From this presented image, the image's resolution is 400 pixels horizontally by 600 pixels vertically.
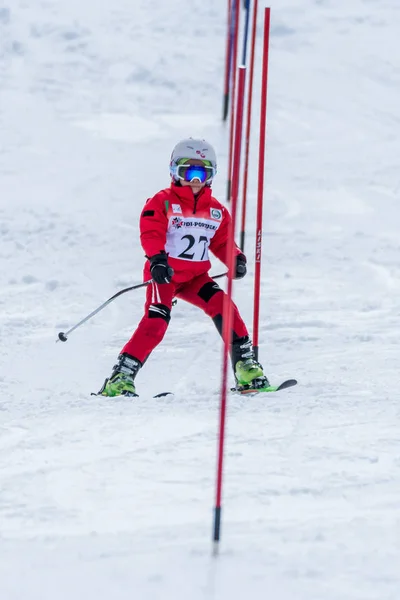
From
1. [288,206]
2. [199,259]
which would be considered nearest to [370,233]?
[288,206]

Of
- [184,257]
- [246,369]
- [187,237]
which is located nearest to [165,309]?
[184,257]

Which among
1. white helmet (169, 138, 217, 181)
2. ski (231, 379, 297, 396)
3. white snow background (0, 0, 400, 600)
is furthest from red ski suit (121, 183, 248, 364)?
white snow background (0, 0, 400, 600)

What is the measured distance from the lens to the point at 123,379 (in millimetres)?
5859

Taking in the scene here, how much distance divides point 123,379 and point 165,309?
54 centimetres

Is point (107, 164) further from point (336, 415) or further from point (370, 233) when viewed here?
point (336, 415)

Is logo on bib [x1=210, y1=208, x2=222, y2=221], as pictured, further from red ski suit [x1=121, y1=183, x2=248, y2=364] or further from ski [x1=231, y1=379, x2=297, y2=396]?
ski [x1=231, y1=379, x2=297, y2=396]

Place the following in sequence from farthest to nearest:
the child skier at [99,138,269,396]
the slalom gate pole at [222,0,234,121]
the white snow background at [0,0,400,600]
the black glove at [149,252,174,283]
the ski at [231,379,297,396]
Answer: the slalom gate pole at [222,0,234,121] → the child skier at [99,138,269,396] → the ski at [231,379,297,396] → the black glove at [149,252,174,283] → the white snow background at [0,0,400,600]

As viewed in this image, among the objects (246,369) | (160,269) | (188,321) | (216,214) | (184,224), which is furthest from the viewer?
(188,321)

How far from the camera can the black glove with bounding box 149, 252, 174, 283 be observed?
18.6 ft

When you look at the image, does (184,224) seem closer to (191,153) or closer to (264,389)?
(191,153)

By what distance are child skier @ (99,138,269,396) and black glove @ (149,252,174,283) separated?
0.09 metres

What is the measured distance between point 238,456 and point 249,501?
54 cm

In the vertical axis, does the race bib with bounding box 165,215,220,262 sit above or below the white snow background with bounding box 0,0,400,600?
above

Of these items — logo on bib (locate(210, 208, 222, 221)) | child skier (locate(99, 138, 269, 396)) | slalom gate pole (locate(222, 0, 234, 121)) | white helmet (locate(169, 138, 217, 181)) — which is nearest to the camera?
child skier (locate(99, 138, 269, 396))
